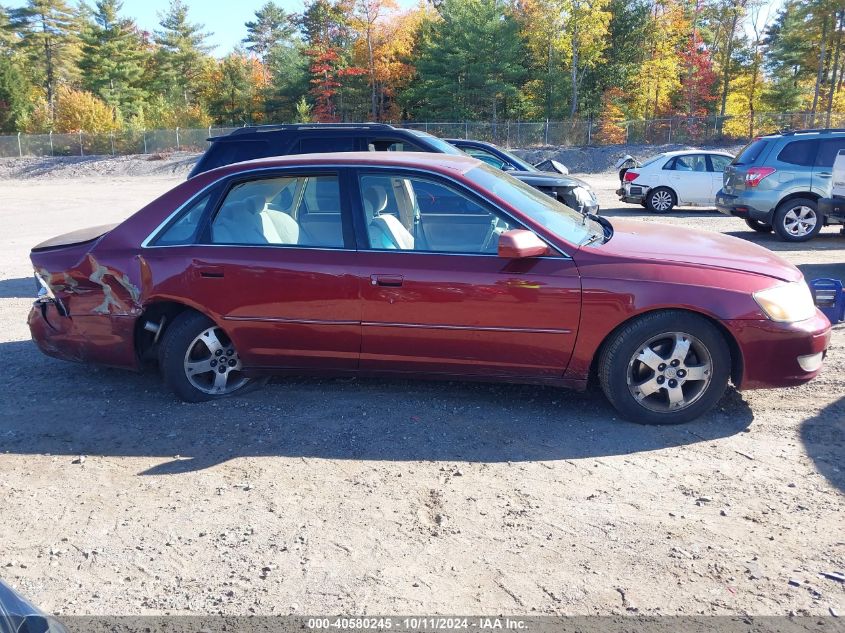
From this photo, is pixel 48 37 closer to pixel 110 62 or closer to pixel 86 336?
pixel 110 62

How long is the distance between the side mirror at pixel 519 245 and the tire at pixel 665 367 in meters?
0.73

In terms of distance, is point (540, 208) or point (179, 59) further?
point (179, 59)

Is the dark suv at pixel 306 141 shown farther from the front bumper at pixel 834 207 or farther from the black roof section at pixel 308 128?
the front bumper at pixel 834 207

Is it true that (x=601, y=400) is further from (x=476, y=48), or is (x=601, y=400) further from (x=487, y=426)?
(x=476, y=48)

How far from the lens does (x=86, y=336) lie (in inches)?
206

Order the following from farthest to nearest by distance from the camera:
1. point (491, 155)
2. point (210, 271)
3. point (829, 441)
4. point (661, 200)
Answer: point (661, 200) → point (491, 155) → point (210, 271) → point (829, 441)

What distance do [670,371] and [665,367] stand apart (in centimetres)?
4

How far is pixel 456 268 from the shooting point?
15.2 ft

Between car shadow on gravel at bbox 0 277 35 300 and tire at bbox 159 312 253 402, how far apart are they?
4.64 m

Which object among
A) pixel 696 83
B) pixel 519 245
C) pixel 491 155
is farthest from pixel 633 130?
pixel 519 245

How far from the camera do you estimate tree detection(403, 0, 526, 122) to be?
4875 cm

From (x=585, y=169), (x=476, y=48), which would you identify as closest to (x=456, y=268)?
(x=585, y=169)

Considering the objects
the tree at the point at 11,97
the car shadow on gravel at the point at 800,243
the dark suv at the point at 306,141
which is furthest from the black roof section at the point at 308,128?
the tree at the point at 11,97

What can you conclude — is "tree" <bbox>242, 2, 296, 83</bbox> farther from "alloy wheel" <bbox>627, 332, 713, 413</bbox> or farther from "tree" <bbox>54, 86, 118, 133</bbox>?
"alloy wheel" <bbox>627, 332, 713, 413</bbox>
